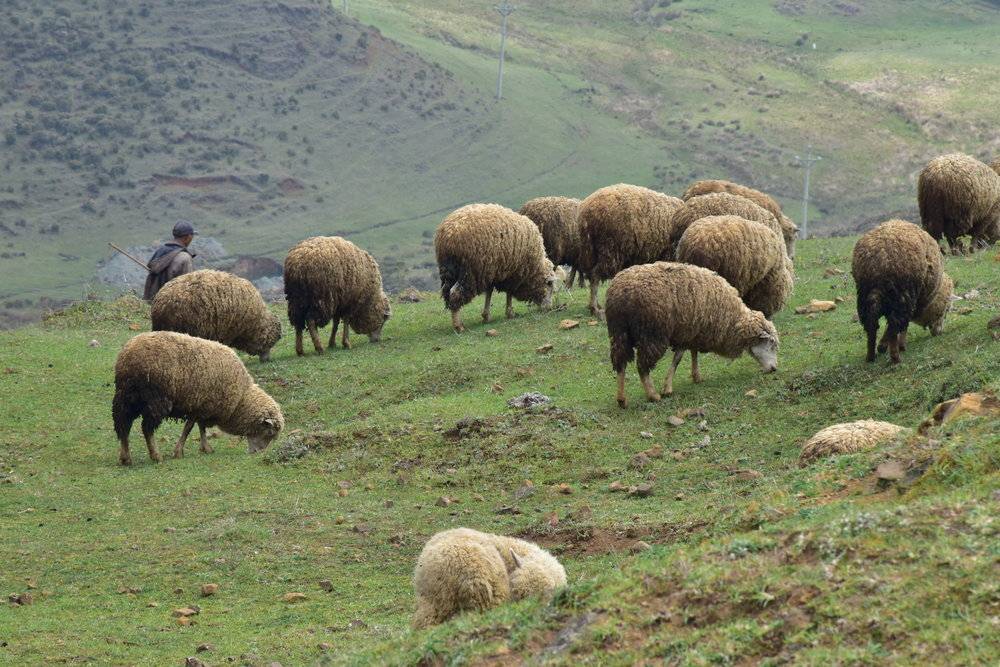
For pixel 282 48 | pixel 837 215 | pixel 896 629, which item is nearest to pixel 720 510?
pixel 896 629

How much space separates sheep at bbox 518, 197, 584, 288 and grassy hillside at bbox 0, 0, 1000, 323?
3653 centimetres

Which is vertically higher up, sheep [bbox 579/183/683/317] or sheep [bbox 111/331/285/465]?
sheep [bbox 579/183/683/317]

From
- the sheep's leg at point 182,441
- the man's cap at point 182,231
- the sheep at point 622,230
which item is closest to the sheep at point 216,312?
the man's cap at point 182,231

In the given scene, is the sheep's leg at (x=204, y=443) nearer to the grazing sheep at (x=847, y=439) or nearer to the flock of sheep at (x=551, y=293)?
the flock of sheep at (x=551, y=293)

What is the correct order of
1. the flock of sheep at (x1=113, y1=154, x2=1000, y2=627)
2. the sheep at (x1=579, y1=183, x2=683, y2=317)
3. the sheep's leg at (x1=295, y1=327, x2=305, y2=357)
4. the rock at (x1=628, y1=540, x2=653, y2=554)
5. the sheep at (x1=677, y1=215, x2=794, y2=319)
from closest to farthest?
the rock at (x1=628, y1=540, x2=653, y2=554) → the flock of sheep at (x1=113, y1=154, x2=1000, y2=627) → the sheep at (x1=677, y1=215, x2=794, y2=319) → the sheep at (x1=579, y1=183, x2=683, y2=317) → the sheep's leg at (x1=295, y1=327, x2=305, y2=357)

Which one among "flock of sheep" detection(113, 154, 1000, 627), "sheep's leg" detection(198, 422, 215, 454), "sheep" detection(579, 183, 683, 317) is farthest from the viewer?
"sheep" detection(579, 183, 683, 317)

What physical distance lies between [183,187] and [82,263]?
12.8m

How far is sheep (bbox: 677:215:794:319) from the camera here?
64.7ft

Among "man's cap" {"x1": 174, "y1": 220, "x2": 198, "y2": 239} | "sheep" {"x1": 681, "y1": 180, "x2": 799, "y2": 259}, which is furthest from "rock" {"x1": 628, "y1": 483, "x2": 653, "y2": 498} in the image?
"sheep" {"x1": 681, "y1": 180, "x2": 799, "y2": 259}

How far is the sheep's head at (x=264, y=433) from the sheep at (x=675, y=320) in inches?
177

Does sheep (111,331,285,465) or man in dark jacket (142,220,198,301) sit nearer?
sheep (111,331,285,465)

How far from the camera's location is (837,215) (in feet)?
255

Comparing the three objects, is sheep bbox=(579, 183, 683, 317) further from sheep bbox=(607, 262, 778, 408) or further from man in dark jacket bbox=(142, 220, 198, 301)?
man in dark jacket bbox=(142, 220, 198, 301)

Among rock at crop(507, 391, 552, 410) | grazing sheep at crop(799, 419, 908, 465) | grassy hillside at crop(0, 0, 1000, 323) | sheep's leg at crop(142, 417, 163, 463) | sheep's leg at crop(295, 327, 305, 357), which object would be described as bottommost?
grassy hillside at crop(0, 0, 1000, 323)
